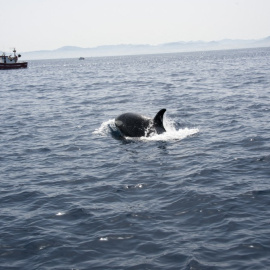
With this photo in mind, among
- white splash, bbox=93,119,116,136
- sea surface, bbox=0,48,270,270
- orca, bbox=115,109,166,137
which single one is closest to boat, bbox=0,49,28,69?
white splash, bbox=93,119,116,136

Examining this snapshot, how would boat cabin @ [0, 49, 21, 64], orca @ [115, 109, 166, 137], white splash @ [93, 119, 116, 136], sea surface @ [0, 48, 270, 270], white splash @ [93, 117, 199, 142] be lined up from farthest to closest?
boat cabin @ [0, 49, 21, 64]
white splash @ [93, 119, 116, 136]
orca @ [115, 109, 166, 137]
white splash @ [93, 117, 199, 142]
sea surface @ [0, 48, 270, 270]

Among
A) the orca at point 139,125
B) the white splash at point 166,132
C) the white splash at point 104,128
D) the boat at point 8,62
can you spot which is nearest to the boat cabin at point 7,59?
the boat at point 8,62

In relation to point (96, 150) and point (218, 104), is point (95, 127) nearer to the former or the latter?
point (96, 150)

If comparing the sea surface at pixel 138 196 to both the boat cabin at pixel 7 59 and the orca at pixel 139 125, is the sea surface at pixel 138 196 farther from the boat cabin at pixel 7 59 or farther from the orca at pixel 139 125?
the boat cabin at pixel 7 59

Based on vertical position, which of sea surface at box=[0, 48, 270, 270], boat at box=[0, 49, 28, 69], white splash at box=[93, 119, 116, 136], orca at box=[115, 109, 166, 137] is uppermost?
boat at box=[0, 49, 28, 69]

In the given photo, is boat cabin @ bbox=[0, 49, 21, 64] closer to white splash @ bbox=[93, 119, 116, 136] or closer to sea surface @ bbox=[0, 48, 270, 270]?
sea surface @ bbox=[0, 48, 270, 270]

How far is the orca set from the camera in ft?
61.0

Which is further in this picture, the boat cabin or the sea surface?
the boat cabin

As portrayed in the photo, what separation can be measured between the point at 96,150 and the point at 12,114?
553 inches

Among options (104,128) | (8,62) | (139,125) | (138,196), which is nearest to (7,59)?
(8,62)

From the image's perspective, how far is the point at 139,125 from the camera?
61.7ft

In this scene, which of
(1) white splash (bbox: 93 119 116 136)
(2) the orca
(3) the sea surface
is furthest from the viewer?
(1) white splash (bbox: 93 119 116 136)

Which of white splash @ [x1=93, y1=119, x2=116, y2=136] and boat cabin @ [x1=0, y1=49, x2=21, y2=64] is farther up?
boat cabin @ [x1=0, y1=49, x2=21, y2=64]

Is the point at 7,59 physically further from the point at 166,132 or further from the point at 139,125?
the point at 166,132
